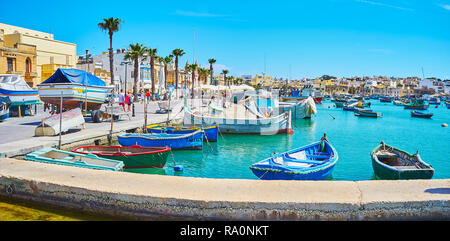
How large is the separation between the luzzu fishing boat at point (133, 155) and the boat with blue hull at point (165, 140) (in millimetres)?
2971

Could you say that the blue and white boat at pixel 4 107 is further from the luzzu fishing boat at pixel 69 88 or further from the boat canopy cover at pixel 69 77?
the boat canopy cover at pixel 69 77

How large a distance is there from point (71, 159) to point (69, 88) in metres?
11.1

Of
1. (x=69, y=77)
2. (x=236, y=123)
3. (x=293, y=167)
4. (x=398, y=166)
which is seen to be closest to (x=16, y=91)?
(x=69, y=77)

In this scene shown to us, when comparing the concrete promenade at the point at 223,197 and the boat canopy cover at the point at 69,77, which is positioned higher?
the boat canopy cover at the point at 69,77

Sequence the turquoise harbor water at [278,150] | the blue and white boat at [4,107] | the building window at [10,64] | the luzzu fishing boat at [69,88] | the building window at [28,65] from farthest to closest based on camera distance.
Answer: the building window at [28,65]
the building window at [10,64]
the luzzu fishing boat at [69,88]
the blue and white boat at [4,107]
the turquoise harbor water at [278,150]

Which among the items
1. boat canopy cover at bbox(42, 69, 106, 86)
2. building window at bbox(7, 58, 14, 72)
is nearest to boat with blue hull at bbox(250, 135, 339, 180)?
boat canopy cover at bbox(42, 69, 106, 86)

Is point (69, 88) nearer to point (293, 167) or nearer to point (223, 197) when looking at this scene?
point (293, 167)

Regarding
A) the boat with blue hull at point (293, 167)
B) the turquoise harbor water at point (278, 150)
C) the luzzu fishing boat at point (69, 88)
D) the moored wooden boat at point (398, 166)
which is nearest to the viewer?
the boat with blue hull at point (293, 167)

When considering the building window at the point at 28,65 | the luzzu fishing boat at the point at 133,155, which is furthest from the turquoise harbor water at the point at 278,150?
the building window at the point at 28,65

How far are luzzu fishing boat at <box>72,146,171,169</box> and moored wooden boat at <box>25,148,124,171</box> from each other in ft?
3.53

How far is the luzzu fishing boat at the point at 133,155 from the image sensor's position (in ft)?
43.5
